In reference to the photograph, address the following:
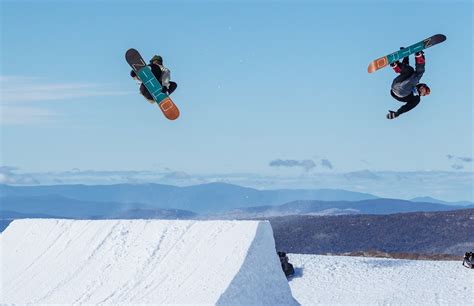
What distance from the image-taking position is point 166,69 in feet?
54.3

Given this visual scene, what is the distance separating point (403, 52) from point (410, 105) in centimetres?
120

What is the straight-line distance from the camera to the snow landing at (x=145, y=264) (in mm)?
20391

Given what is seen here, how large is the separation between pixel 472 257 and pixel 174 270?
13139 mm

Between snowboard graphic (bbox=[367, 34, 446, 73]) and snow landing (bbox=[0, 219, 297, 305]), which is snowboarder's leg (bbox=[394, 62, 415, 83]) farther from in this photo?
snow landing (bbox=[0, 219, 297, 305])

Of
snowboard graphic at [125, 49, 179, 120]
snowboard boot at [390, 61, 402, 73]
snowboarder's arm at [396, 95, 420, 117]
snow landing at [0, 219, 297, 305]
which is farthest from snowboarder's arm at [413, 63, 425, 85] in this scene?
snow landing at [0, 219, 297, 305]

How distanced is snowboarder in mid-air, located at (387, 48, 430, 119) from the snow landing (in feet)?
24.6

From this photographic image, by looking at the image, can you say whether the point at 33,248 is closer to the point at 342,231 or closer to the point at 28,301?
the point at 28,301

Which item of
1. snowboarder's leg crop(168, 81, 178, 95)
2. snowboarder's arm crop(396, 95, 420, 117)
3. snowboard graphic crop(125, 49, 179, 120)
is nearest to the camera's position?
snowboarder's arm crop(396, 95, 420, 117)

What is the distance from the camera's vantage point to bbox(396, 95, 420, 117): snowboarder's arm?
15773mm

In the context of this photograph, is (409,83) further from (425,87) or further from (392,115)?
(392,115)

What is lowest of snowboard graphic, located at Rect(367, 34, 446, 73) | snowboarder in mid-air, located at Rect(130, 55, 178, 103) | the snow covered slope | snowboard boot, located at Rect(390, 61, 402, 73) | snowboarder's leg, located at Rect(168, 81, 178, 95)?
the snow covered slope

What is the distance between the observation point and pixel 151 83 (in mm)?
16453

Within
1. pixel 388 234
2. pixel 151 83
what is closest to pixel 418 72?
pixel 151 83

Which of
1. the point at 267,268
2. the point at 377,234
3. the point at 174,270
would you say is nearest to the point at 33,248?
the point at 174,270
